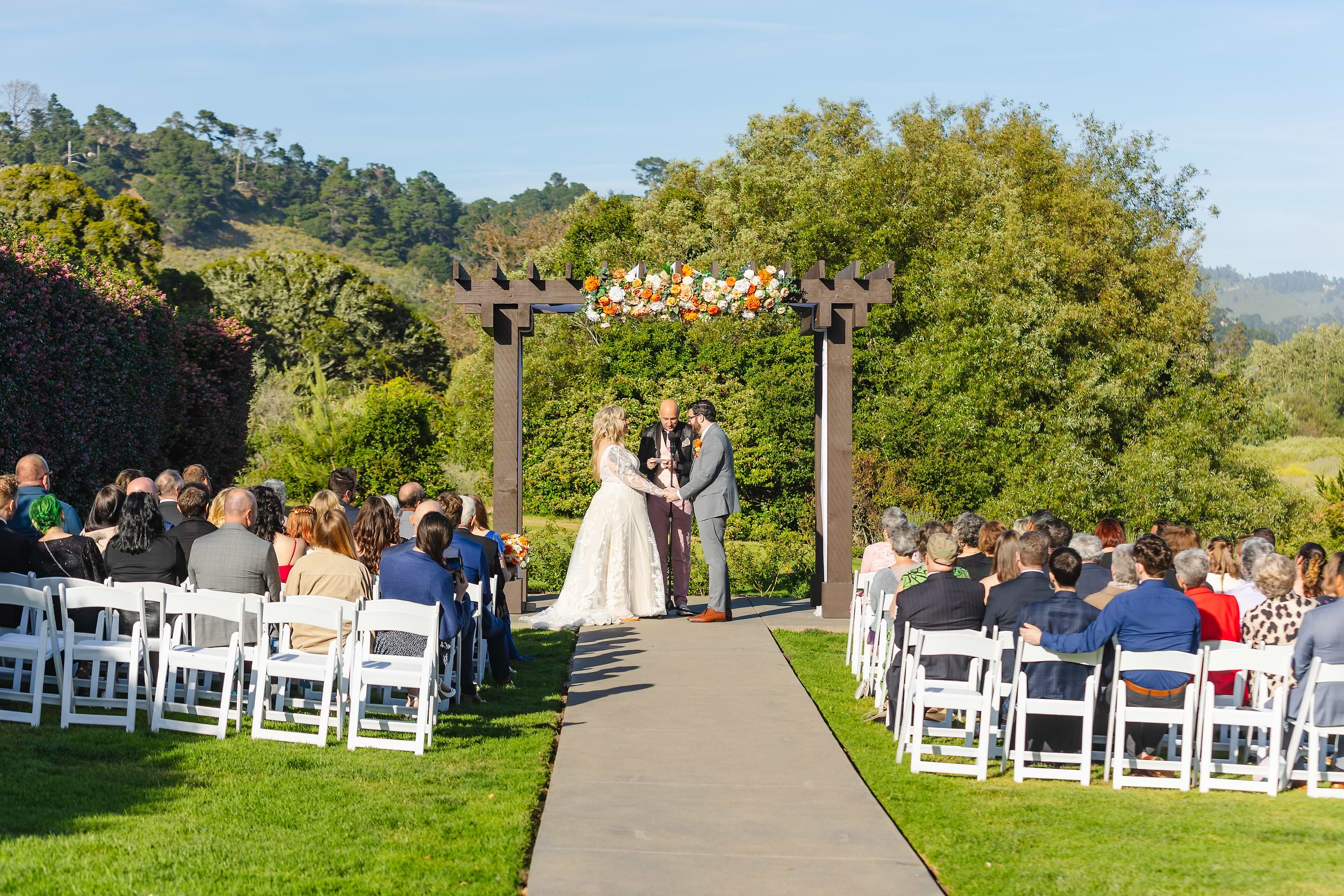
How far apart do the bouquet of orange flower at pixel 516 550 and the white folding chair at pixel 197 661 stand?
3224 millimetres

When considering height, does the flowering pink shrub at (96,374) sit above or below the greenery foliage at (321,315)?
below

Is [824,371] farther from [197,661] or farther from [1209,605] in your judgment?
[197,661]

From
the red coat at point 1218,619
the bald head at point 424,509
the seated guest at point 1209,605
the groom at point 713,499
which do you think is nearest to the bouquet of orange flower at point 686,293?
the groom at point 713,499

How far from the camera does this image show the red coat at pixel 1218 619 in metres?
7.29

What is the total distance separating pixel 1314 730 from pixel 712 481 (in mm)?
6211

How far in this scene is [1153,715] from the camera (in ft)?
20.9

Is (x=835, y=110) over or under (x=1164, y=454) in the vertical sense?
over

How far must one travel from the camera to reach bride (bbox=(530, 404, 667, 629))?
37.3 feet

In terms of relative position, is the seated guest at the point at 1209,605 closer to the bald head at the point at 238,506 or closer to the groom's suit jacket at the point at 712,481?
the groom's suit jacket at the point at 712,481

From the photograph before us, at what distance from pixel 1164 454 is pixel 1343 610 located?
736 inches

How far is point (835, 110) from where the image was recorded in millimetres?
33938

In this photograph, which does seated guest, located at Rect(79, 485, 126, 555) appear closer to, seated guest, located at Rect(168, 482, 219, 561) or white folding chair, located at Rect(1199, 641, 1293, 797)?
seated guest, located at Rect(168, 482, 219, 561)

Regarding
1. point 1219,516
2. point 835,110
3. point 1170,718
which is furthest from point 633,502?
point 835,110

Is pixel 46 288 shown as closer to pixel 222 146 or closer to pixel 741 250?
pixel 741 250
